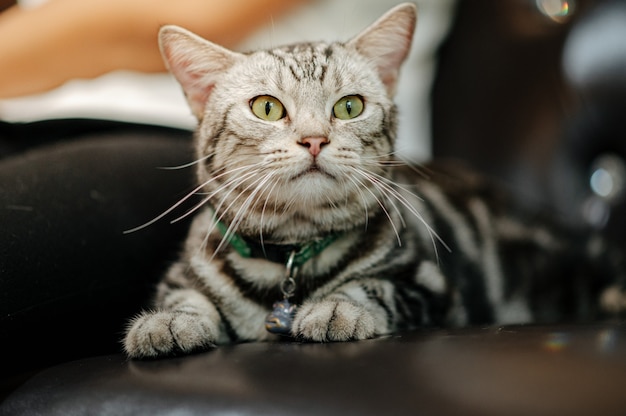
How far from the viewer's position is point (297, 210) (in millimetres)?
937

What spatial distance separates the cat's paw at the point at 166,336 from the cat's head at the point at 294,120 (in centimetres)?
19

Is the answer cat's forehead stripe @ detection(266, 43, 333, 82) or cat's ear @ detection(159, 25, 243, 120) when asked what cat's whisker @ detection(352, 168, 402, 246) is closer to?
cat's forehead stripe @ detection(266, 43, 333, 82)

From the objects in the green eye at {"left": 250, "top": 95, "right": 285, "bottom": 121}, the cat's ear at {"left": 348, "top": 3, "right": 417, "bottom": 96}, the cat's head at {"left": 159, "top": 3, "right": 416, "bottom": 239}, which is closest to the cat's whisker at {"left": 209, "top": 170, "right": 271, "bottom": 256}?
the cat's head at {"left": 159, "top": 3, "right": 416, "bottom": 239}

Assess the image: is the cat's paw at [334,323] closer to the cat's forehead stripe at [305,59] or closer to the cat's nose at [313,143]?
the cat's nose at [313,143]

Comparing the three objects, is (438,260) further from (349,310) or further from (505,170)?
(505,170)

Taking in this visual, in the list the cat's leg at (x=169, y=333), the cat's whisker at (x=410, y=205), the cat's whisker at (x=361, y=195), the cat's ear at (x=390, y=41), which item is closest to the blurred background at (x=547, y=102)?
the cat's whisker at (x=410, y=205)

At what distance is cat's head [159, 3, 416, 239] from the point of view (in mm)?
885

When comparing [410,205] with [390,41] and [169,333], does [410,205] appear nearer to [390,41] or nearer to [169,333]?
[390,41]

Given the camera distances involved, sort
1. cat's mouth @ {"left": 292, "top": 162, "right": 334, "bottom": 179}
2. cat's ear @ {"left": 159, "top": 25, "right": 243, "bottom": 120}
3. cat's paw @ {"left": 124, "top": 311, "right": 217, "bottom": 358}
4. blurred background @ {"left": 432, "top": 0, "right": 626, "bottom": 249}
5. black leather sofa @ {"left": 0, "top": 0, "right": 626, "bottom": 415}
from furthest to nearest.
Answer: blurred background @ {"left": 432, "top": 0, "right": 626, "bottom": 249} → cat's ear @ {"left": 159, "top": 25, "right": 243, "bottom": 120} → cat's mouth @ {"left": 292, "top": 162, "right": 334, "bottom": 179} → cat's paw @ {"left": 124, "top": 311, "right": 217, "bottom": 358} → black leather sofa @ {"left": 0, "top": 0, "right": 626, "bottom": 415}

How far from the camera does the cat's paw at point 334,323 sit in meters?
0.79

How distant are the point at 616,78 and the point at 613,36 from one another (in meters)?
0.10

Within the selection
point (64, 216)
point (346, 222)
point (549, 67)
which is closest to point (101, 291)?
point (64, 216)

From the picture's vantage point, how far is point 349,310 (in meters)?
0.81

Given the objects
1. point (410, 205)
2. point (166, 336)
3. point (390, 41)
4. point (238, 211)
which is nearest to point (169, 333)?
point (166, 336)
